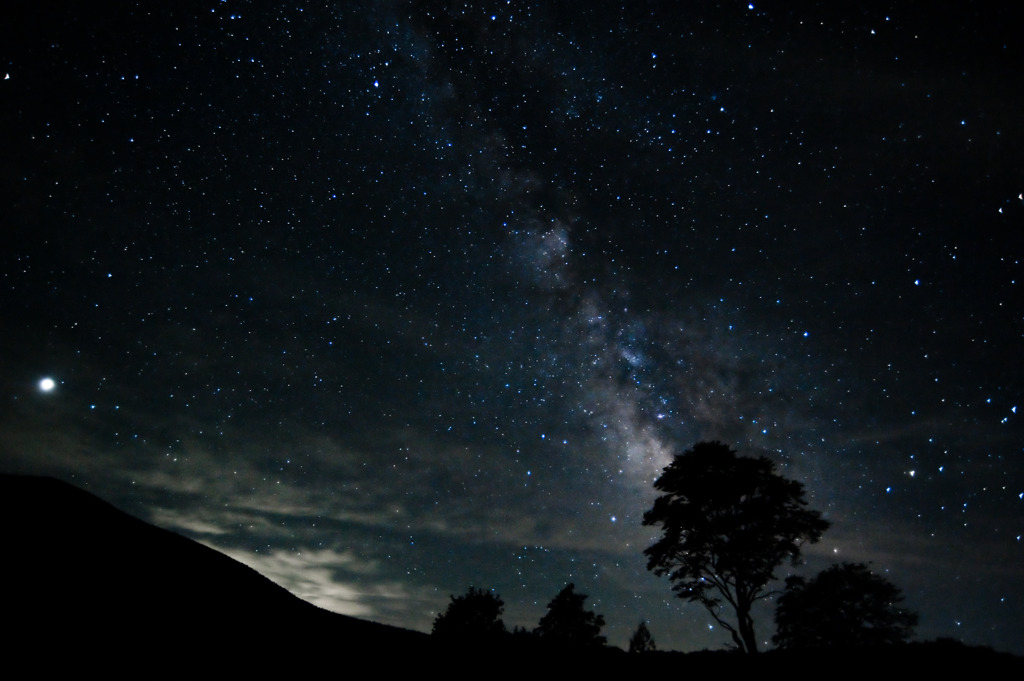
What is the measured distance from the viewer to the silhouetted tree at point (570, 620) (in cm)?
4944

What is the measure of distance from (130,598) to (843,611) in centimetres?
4586

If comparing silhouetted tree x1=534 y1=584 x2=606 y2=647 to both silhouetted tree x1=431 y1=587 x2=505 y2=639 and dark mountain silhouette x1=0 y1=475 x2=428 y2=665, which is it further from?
dark mountain silhouette x1=0 y1=475 x2=428 y2=665

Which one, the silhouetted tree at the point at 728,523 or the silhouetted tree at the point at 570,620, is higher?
the silhouetted tree at the point at 728,523

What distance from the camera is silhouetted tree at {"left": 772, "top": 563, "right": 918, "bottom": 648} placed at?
37.8 metres

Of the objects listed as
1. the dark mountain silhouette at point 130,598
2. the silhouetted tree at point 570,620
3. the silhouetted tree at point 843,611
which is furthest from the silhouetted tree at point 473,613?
the dark mountain silhouette at point 130,598

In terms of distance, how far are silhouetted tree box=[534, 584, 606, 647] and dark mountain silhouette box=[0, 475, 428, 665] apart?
122ft

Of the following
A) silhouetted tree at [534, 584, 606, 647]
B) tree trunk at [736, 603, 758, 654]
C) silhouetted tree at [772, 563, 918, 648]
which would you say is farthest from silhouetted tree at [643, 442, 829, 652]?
silhouetted tree at [534, 584, 606, 647]

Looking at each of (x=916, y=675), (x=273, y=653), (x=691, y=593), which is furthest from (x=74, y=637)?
(x=691, y=593)

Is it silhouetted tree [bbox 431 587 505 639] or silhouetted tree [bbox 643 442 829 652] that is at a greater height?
silhouetted tree [bbox 643 442 829 652]

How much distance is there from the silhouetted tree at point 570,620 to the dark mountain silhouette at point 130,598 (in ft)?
122

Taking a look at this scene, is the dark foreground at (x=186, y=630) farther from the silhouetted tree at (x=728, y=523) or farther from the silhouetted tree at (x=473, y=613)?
the silhouetted tree at (x=473, y=613)

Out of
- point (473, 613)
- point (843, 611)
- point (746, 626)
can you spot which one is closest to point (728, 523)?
point (746, 626)

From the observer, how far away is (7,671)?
9.94 m

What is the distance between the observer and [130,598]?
44.4 feet
